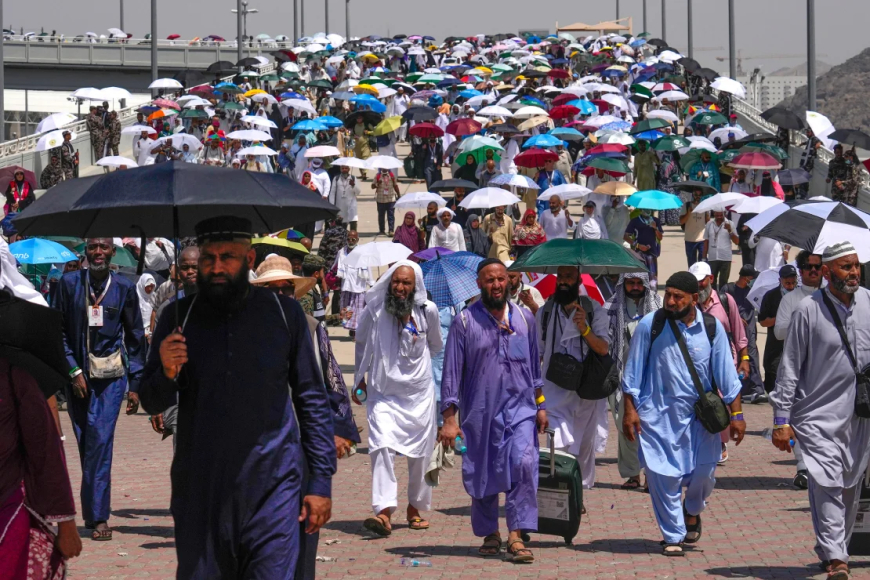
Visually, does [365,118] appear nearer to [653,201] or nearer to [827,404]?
[653,201]

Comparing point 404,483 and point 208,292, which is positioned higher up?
point 208,292

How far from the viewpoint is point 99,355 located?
8945 mm

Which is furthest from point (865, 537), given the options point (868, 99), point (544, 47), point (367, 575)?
point (868, 99)

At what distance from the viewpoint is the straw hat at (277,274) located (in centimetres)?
840

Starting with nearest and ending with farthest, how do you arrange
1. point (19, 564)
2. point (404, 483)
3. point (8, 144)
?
point (19, 564) → point (404, 483) → point (8, 144)

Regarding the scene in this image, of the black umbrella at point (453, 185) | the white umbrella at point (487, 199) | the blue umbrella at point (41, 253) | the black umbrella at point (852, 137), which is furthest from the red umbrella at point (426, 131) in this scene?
the blue umbrella at point (41, 253)

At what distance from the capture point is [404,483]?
11.2 m

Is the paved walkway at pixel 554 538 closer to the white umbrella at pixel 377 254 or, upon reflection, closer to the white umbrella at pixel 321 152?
the white umbrella at pixel 377 254

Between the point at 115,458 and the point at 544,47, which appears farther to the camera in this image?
the point at 544,47

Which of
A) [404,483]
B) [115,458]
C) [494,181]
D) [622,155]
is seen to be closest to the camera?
[404,483]

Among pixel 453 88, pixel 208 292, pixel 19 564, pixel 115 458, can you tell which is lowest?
pixel 115 458

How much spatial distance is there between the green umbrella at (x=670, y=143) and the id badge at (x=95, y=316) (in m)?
18.3

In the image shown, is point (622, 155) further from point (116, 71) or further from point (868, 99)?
point (868, 99)

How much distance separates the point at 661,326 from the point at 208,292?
397cm
